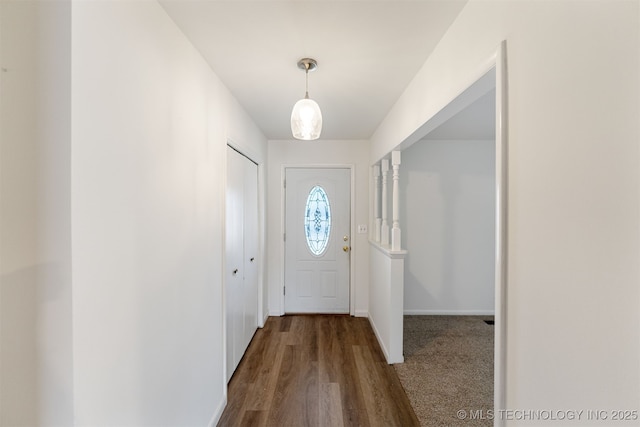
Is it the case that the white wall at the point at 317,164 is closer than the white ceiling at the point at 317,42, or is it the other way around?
the white ceiling at the point at 317,42

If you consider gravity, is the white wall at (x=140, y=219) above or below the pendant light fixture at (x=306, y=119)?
below

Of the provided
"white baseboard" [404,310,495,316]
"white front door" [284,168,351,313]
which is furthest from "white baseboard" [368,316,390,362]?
"white baseboard" [404,310,495,316]

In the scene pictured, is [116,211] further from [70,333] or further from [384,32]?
[384,32]

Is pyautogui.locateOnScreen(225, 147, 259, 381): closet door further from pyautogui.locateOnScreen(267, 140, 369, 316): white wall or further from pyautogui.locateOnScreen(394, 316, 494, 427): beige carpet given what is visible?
pyautogui.locateOnScreen(394, 316, 494, 427): beige carpet

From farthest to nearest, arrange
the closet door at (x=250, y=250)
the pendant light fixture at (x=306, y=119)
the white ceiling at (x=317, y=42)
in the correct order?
the closet door at (x=250, y=250)
the pendant light fixture at (x=306, y=119)
the white ceiling at (x=317, y=42)

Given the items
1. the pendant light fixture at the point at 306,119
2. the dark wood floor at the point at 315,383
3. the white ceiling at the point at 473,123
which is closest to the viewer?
the pendant light fixture at the point at 306,119

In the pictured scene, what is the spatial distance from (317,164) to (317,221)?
0.77m

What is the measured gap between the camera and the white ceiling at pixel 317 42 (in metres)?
1.21

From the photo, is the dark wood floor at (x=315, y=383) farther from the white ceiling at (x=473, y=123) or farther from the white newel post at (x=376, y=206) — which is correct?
the white ceiling at (x=473, y=123)

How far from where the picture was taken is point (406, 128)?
207 centimetres
